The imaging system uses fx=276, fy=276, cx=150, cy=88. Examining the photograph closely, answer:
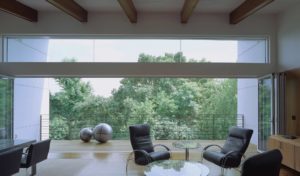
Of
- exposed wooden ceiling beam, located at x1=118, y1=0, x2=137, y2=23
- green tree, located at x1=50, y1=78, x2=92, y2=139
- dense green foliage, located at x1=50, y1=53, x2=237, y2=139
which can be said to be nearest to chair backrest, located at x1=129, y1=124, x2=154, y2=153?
exposed wooden ceiling beam, located at x1=118, y1=0, x2=137, y2=23

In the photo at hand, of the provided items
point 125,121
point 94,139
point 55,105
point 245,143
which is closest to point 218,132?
point 125,121

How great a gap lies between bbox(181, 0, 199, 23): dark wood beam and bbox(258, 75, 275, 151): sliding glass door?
2.49m

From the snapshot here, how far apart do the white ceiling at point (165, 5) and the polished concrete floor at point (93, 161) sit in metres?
3.58

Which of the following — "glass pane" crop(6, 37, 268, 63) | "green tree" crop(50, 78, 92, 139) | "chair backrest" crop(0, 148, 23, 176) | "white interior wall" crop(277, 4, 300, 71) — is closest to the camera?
"chair backrest" crop(0, 148, 23, 176)

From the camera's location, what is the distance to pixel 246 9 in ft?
19.8

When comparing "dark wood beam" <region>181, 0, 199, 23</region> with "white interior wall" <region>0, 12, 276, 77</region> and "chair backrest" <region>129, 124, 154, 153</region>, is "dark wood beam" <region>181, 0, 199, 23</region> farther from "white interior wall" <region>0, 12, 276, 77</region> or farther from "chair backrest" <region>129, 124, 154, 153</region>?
"chair backrest" <region>129, 124, 154, 153</region>

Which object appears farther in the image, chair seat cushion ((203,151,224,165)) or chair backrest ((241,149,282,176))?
chair seat cushion ((203,151,224,165))

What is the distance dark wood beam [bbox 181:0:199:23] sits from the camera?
5.59 m

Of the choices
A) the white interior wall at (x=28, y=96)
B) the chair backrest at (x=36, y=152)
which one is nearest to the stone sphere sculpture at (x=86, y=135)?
the white interior wall at (x=28, y=96)

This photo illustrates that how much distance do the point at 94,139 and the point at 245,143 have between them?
530 cm

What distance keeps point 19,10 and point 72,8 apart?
123 cm

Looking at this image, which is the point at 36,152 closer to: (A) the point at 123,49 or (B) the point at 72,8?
(B) the point at 72,8

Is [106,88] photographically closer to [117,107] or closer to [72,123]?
[117,107]

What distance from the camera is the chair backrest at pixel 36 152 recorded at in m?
4.64
